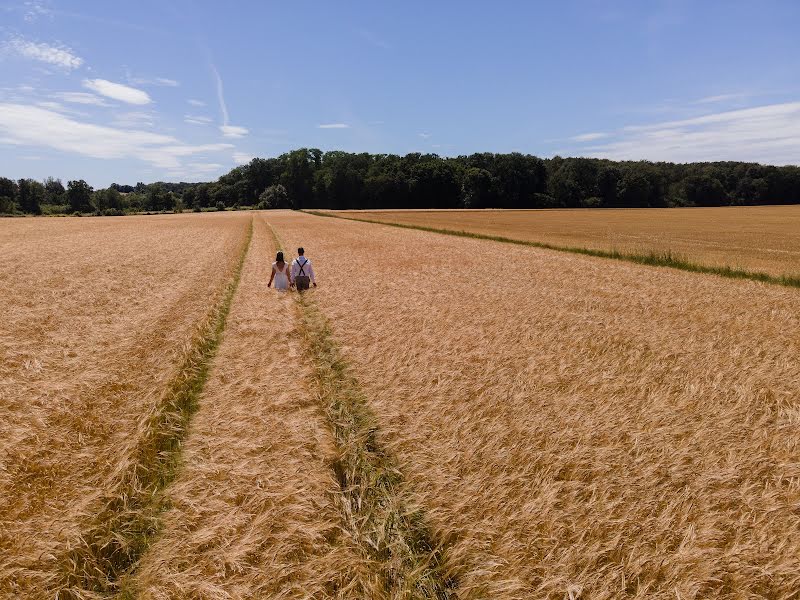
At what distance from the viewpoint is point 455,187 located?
13725cm

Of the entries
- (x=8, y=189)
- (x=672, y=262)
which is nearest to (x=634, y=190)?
(x=672, y=262)

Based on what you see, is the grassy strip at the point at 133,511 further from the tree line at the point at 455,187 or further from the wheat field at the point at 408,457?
the tree line at the point at 455,187

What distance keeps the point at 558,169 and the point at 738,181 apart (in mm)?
53554

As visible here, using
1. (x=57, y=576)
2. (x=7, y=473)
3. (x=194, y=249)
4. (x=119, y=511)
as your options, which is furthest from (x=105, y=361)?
(x=194, y=249)

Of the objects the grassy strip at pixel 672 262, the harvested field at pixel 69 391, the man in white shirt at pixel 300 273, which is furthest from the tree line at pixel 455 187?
the harvested field at pixel 69 391

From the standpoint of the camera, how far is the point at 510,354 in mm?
8375

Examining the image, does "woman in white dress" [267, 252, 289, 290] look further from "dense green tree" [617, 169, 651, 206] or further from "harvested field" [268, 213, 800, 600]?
"dense green tree" [617, 169, 651, 206]

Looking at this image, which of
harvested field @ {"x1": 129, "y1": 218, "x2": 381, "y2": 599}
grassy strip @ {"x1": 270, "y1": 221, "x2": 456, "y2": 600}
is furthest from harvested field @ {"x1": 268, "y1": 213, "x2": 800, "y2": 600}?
harvested field @ {"x1": 129, "y1": 218, "x2": 381, "y2": 599}

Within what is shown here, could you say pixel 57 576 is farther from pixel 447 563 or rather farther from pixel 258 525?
pixel 447 563

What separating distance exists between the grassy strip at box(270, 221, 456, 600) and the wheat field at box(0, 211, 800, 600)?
0.07 feet

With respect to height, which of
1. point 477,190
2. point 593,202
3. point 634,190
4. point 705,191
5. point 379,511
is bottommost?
point 379,511

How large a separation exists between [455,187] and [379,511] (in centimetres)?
13919

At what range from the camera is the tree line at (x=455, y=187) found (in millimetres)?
134625

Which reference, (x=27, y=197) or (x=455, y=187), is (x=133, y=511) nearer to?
(x=455, y=187)
